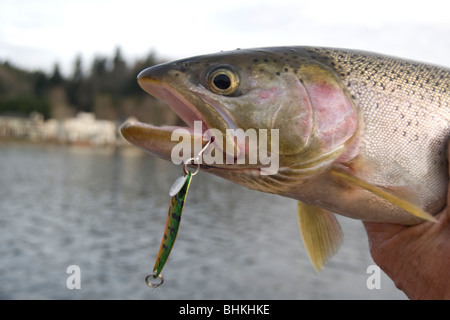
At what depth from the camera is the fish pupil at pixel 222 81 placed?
2.54 meters

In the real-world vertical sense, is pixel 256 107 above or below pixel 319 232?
above

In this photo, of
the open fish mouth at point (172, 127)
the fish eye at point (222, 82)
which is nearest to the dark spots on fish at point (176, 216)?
the open fish mouth at point (172, 127)

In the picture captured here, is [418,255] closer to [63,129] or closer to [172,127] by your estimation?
[172,127]

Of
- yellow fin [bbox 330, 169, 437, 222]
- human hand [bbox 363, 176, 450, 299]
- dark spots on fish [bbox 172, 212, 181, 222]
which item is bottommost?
human hand [bbox 363, 176, 450, 299]

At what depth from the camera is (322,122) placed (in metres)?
2.60

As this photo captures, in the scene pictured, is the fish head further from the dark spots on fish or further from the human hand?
the human hand

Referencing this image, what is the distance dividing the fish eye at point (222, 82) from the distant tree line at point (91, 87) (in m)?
102

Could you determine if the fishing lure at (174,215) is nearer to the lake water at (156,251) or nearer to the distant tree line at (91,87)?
the lake water at (156,251)

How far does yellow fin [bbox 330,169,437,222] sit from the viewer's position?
2.37 meters

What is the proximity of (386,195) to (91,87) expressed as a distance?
385 feet

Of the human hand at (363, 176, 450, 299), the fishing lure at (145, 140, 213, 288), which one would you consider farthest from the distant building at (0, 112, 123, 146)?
the fishing lure at (145, 140, 213, 288)

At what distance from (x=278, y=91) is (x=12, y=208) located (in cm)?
2652

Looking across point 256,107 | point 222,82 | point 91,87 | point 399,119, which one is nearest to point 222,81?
point 222,82
